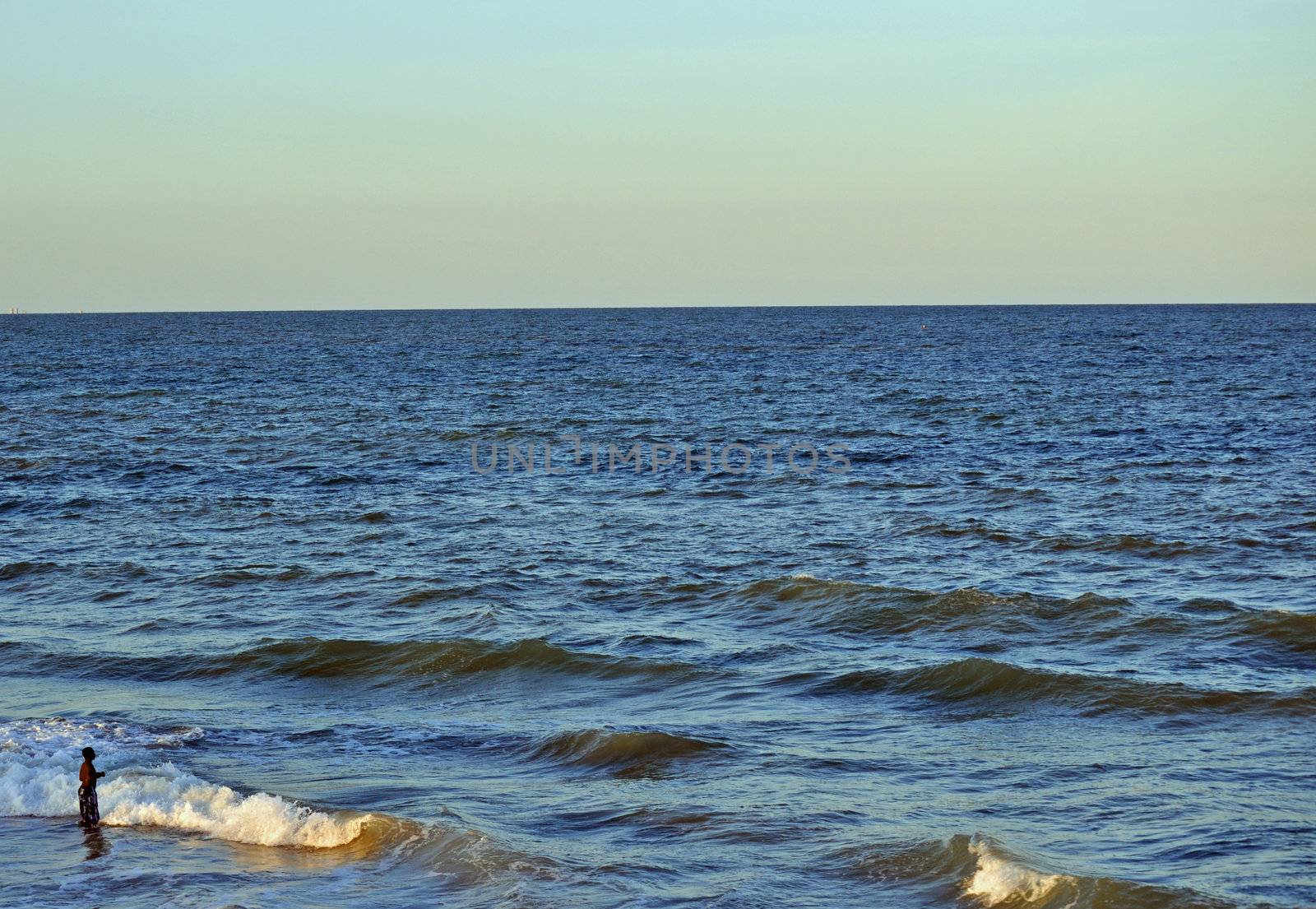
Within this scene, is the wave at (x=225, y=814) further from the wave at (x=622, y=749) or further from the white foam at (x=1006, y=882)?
the white foam at (x=1006, y=882)

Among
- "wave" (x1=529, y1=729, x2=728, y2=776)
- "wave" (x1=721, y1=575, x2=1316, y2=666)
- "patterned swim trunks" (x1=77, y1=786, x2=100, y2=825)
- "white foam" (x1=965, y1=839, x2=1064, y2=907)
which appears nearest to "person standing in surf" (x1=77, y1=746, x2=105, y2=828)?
"patterned swim trunks" (x1=77, y1=786, x2=100, y2=825)

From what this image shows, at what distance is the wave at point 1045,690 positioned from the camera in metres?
15.9

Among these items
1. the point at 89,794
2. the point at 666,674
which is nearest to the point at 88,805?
the point at 89,794

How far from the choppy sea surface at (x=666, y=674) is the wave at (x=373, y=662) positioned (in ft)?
0.23

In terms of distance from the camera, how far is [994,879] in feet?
37.2

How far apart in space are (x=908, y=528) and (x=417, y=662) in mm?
11806

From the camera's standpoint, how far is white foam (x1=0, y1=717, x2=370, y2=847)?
42.5 ft

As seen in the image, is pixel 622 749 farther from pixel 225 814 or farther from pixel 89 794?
pixel 89 794

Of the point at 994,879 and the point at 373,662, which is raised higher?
the point at 373,662

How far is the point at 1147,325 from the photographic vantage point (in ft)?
468

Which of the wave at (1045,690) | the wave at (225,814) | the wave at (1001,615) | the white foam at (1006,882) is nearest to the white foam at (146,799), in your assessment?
the wave at (225,814)

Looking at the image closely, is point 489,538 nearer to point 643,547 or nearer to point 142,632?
point 643,547

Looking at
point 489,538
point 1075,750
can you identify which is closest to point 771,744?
point 1075,750

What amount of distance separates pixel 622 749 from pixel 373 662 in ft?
17.7
